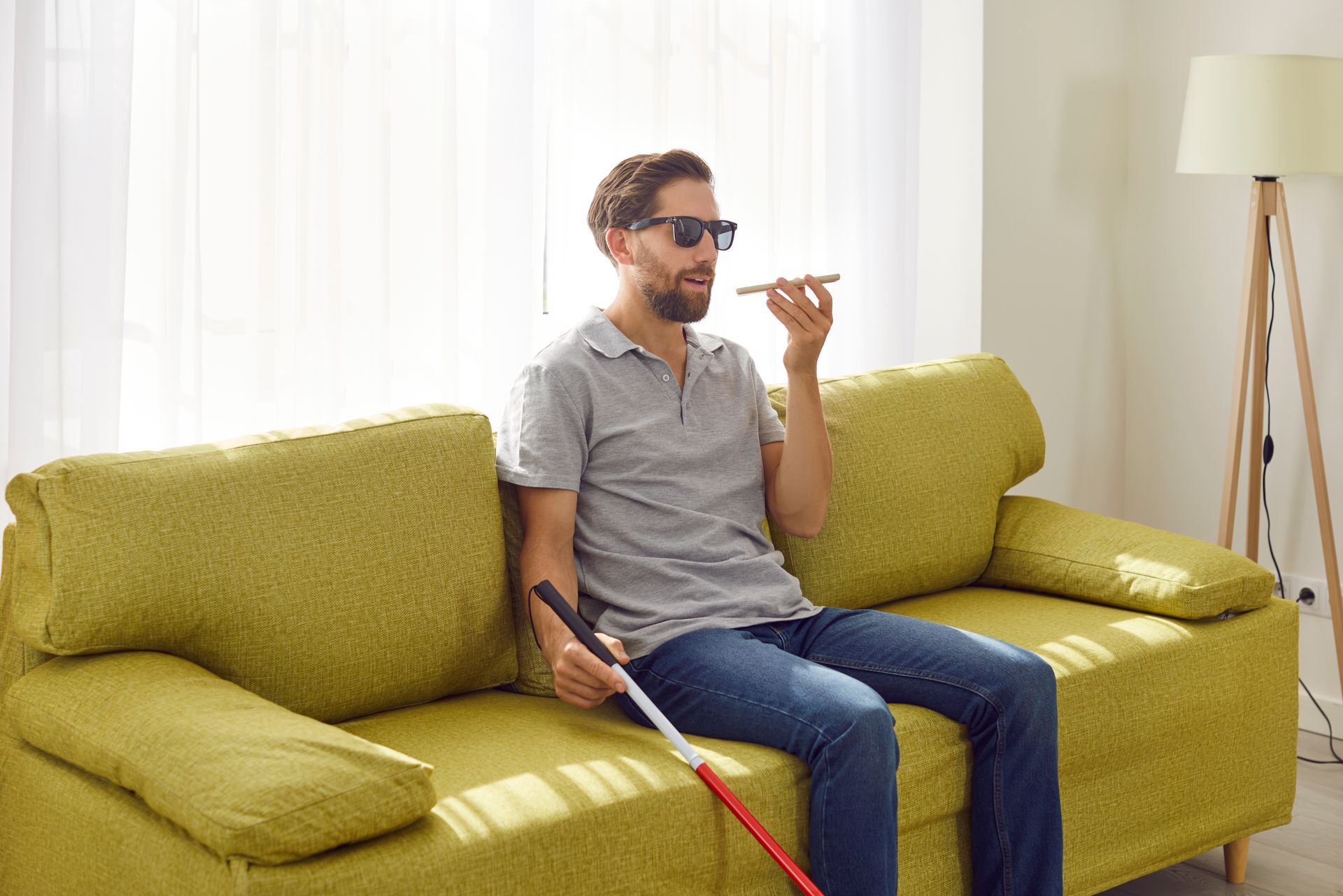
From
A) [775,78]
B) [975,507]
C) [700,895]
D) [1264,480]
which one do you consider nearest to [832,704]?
[700,895]

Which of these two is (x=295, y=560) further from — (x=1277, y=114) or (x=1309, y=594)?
(x=1309, y=594)

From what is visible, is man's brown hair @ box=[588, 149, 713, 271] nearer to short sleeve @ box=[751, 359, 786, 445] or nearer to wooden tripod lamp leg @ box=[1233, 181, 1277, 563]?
short sleeve @ box=[751, 359, 786, 445]

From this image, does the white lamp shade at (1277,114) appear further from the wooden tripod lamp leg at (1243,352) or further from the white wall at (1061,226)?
the white wall at (1061,226)

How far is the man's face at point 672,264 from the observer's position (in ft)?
6.75

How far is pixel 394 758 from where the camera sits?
1413mm

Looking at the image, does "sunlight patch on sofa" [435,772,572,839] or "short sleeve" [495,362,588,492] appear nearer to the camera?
"sunlight patch on sofa" [435,772,572,839]

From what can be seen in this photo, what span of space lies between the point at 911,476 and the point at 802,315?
57cm

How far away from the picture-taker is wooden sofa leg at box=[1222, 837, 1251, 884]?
91.9 inches

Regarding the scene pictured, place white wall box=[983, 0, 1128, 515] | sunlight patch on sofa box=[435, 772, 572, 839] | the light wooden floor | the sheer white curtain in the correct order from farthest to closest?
1. white wall box=[983, 0, 1128, 515]
2. the light wooden floor
3. the sheer white curtain
4. sunlight patch on sofa box=[435, 772, 572, 839]

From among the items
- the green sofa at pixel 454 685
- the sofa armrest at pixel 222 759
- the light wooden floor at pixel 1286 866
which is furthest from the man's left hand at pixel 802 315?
the light wooden floor at pixel 1286 866

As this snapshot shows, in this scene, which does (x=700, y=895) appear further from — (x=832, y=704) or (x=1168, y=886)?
(x=1168, y=886)

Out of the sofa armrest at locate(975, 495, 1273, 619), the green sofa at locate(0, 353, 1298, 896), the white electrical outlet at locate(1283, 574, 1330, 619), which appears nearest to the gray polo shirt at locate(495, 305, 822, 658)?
the green sofa at locate(0, 353, 1298, 896)

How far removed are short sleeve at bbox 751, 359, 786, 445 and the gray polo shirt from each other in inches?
4.0

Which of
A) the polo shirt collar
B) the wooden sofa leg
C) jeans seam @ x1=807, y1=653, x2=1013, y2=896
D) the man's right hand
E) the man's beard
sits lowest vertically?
the wooden sofa leg
